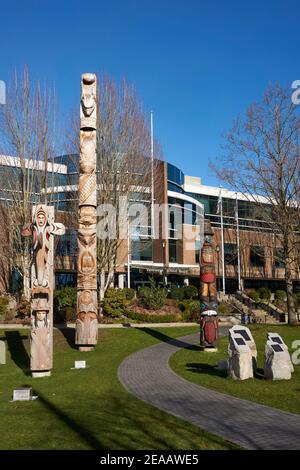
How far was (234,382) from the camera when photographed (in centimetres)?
1381

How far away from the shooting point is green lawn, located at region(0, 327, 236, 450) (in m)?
7.95

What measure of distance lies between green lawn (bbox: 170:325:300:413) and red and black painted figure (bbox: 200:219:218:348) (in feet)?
2.31

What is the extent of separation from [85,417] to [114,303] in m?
22.0

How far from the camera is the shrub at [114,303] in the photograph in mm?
31578

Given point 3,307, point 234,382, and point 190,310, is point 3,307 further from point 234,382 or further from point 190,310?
point 234,382

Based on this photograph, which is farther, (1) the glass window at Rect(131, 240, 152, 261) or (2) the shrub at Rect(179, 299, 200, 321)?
(1) the glass window at Rect(131, 240, 152, 261)

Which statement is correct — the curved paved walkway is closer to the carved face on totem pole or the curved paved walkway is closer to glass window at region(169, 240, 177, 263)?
the carved face on totem pole

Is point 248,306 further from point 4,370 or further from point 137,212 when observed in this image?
point 4,370

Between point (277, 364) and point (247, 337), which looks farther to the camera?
point (247, 337)

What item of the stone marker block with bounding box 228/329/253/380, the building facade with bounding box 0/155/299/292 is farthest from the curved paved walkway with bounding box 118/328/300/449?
the building facade with bounding box 0/155/299/292

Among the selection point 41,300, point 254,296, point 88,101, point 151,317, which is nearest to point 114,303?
point 151,317

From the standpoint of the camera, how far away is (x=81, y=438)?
8.17 metres

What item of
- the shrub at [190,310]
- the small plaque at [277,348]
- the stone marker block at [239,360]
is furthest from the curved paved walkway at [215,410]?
the shrub at [190,310]

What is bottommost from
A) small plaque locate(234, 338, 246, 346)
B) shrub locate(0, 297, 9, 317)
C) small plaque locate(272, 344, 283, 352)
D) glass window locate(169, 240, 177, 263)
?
shrub locate(0, 297, 9, 317)
